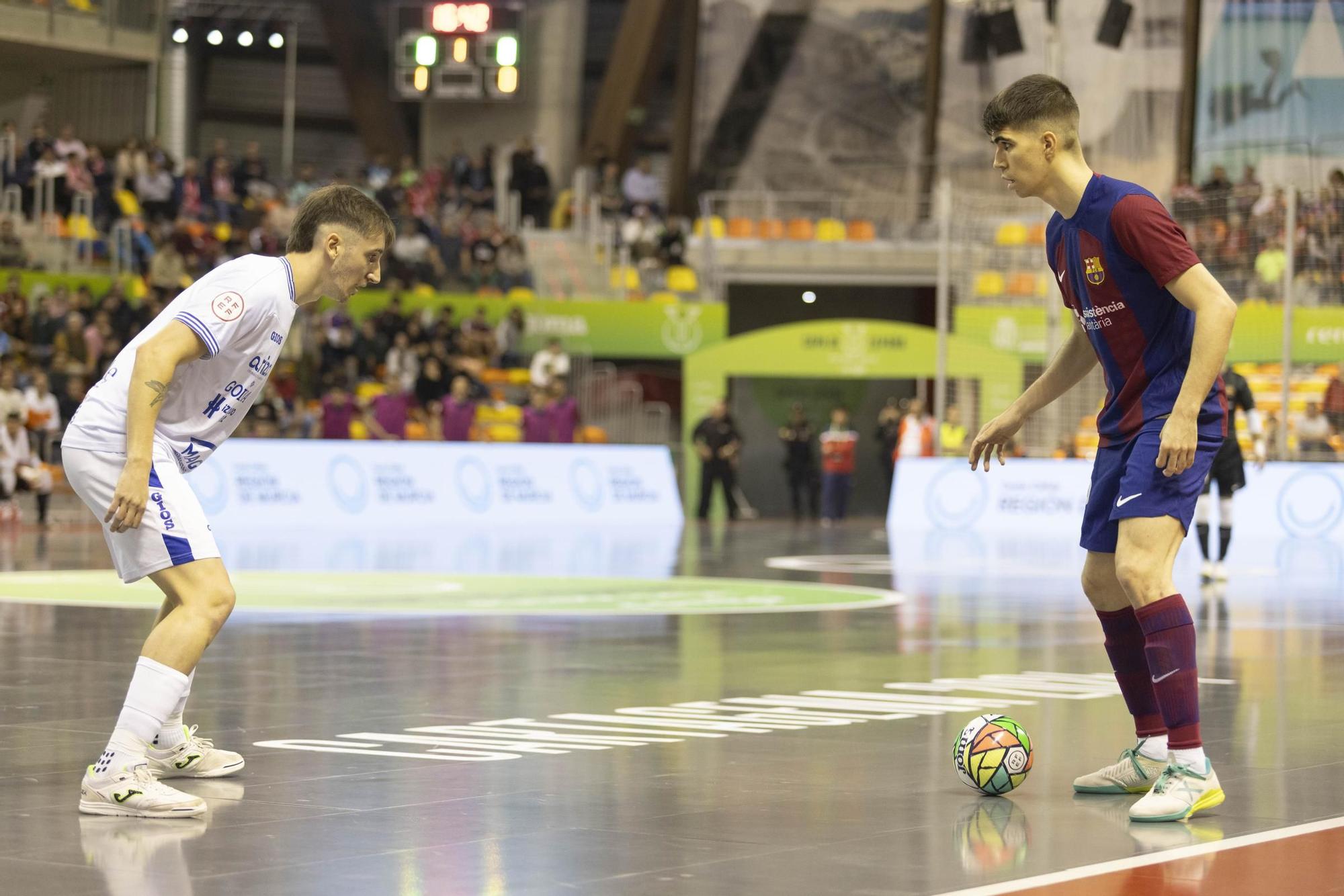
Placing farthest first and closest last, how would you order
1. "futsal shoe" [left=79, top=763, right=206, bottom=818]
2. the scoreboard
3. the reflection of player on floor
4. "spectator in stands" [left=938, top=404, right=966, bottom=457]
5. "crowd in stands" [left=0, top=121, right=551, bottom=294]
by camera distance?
the scoreboard, "crowd in stands" [left=0, top=121, right=551, bottom=294], "spectator in stands" [left=938, top=404, right=966, bottom=457], the reflection of player on floor, "futsal shoe" [left=79, top=763, right=206, bottom=818]

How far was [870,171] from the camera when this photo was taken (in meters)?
39.7

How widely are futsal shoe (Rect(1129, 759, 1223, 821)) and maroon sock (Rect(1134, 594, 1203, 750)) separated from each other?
13 centimetres

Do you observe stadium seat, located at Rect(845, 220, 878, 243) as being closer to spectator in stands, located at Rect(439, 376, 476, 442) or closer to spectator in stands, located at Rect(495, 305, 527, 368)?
spectator in stands, located at Rect(495, 305, 527, 368)

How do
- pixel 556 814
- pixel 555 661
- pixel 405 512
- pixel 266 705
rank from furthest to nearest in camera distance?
pixel 405 512 → pixel 555 661 → pixel 266 705 → pixel 556 814

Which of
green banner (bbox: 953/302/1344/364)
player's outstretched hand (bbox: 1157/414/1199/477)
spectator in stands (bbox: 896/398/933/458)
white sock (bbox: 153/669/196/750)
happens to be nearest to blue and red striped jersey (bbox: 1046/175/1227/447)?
player's outstretched hand (bbox: 1157/414/1199/477)

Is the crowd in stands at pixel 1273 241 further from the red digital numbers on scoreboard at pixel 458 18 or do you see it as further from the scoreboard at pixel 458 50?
the red digital numbers on scoreboard at pixel 458 18

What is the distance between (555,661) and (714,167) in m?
31.9

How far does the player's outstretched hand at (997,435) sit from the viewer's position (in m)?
7.09

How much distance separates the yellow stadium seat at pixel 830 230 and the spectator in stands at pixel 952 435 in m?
8.30

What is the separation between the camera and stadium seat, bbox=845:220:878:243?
36000 mm

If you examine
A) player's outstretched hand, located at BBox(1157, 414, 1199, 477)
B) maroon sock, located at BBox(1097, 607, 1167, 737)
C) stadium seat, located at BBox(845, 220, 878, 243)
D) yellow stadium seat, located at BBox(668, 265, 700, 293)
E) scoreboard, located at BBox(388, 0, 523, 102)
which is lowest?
maroon sock, located at BBox(1097, 607, 1167, 737)

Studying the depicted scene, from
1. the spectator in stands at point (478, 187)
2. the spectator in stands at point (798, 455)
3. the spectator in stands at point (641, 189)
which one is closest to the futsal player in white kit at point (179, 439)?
the spectator in stands at point (798, 455)

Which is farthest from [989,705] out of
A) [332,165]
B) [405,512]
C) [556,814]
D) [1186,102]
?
[332,165]

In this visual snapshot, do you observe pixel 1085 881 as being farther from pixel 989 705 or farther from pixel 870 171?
pixel 870 171
